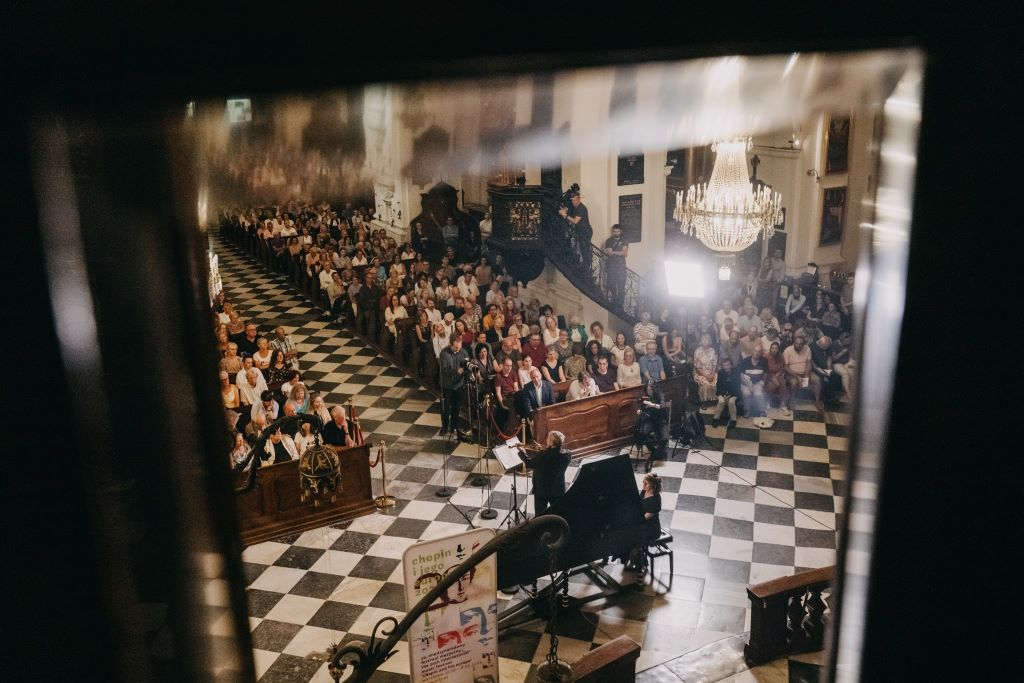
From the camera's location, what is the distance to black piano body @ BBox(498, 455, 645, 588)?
7.15m

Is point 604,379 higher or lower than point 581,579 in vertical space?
higher

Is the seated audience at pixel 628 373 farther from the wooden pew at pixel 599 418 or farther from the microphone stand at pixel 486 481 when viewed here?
the microphone stand at pixel 486 481

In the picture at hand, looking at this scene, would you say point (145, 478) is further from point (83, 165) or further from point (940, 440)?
point (940, 440)

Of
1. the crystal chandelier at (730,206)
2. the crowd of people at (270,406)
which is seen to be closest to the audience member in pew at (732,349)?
the crystal chandelier at (730,206)

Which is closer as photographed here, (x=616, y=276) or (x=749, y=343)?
(x=749, y=343)

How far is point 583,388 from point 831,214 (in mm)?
6991

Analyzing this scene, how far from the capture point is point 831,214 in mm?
14922

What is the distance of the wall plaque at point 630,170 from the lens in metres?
14.4

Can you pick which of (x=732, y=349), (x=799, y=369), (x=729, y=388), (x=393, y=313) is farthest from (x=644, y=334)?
(x=393, y=313)

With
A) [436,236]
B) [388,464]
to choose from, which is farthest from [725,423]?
[436,236]

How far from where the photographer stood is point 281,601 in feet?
25.2

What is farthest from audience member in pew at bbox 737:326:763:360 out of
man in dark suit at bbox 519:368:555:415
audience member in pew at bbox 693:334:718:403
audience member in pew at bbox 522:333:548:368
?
man in dark suit at bbox 519:368:555:415

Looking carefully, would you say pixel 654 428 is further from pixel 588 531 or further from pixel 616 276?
pixel 616 276

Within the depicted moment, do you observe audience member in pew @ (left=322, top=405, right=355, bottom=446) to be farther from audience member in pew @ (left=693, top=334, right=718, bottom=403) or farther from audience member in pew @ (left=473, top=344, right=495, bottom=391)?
audience member in pew @ (left=693, top=334, right=718, bottom=403)
